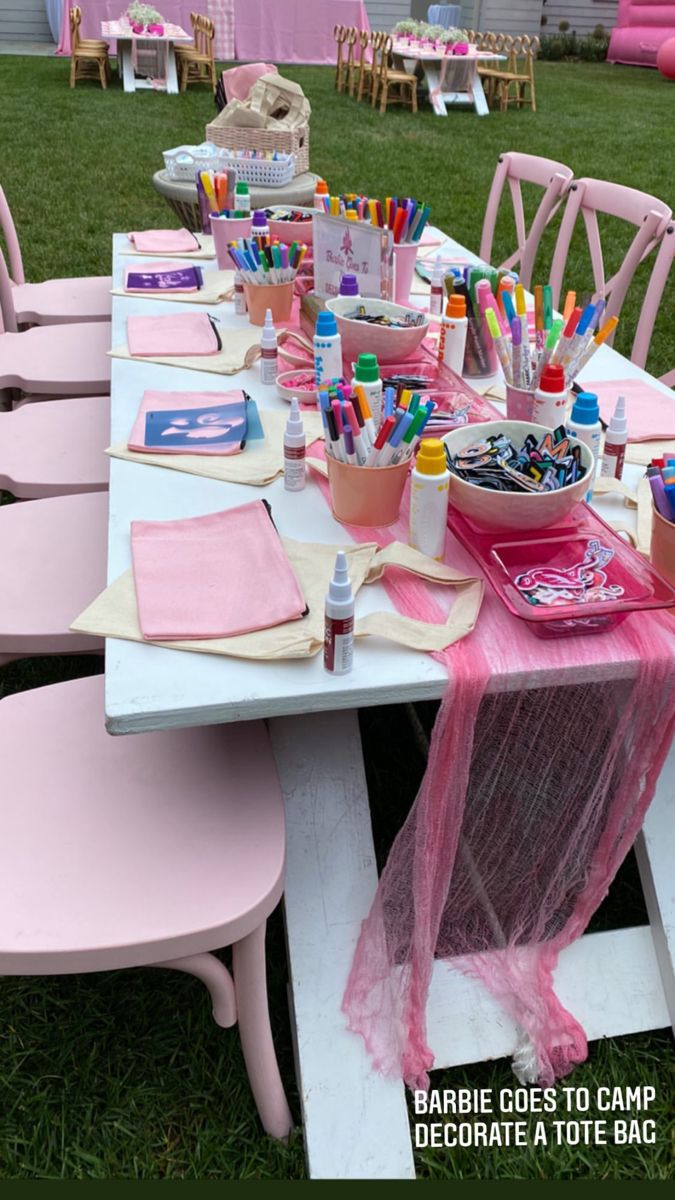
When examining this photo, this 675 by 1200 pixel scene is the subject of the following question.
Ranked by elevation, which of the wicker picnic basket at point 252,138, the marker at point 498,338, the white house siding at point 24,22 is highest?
the white house siding at point 24,22

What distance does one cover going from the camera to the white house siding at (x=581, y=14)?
14.8 m

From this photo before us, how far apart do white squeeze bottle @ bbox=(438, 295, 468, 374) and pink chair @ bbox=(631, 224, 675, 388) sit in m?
0.64

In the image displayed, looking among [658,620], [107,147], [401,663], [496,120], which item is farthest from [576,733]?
[496,120]

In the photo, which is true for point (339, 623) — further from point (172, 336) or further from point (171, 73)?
point (171, 73)

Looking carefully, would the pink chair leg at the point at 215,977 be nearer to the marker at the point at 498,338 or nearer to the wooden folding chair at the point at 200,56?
the marker at the point at 498,338

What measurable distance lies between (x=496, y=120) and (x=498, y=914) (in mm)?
8960

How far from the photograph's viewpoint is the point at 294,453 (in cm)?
137

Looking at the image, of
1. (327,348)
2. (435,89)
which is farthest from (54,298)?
(435,89)

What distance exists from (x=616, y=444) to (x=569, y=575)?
0.35 m

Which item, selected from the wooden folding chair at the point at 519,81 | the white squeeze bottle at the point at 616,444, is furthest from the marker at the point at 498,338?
the wooden folding chair at the point at 519,81

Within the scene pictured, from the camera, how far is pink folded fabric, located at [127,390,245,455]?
1.49 metres

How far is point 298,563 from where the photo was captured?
119 centimetres

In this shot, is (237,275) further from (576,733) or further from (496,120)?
(496,120)

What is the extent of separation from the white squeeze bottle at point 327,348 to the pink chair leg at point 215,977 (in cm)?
95
